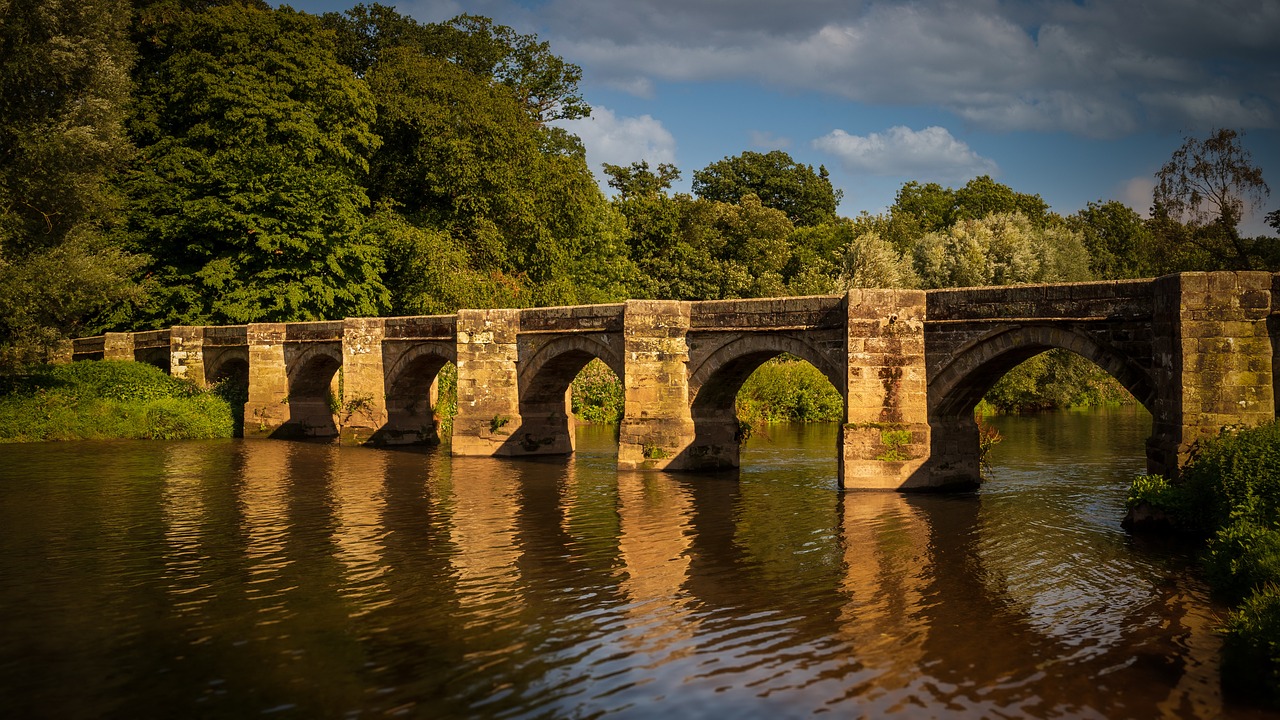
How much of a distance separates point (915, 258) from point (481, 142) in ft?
58.0

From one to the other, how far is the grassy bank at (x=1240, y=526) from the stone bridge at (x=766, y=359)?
67 centimetres

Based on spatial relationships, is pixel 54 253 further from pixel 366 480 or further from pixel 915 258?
pixel 915 258

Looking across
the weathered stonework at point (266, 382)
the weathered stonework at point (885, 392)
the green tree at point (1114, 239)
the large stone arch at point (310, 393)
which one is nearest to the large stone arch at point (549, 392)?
the weathered stonework at point (885, 392)

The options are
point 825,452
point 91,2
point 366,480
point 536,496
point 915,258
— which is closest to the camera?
point 536,496

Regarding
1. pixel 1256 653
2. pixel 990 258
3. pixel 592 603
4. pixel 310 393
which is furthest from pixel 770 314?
pixel 990 258

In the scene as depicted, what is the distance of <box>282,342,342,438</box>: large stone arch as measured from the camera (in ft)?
102

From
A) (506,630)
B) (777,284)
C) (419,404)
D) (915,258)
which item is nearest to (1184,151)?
(915,258)

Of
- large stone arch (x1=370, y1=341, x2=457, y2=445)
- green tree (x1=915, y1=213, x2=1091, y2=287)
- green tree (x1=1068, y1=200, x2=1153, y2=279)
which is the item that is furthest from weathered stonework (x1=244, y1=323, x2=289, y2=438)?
green tree (x1=1068, y1=200, x2=1153, y2=279)

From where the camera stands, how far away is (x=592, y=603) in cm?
1130

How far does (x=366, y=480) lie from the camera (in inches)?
842

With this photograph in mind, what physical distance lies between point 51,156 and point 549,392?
12.7 m

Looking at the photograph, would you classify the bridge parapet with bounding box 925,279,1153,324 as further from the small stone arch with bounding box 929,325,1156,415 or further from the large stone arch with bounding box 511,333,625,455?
the large stone arch with bounding box 511,333,625,455

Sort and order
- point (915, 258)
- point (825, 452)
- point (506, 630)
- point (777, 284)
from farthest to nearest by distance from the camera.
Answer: point (777, 284), point (915, 258), point (825, 452), point (506, 630)

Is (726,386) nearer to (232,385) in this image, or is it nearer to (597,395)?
(597,395)
